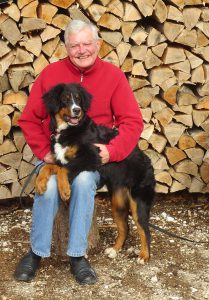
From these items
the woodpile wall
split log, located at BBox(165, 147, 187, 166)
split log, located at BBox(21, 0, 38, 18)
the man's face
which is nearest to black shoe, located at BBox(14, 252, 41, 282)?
Result: the woodpile wall

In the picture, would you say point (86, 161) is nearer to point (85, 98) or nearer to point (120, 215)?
point (85, 98)

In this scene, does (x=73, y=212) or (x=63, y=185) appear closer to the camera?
(x=63, y=185)

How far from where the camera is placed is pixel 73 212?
399cm

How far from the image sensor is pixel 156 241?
4.84 metres

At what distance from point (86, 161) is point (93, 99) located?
1.70 ft

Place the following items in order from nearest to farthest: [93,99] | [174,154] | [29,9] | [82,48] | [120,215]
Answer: [82,48], [93,99], [120,215], [29,9], [174,154]

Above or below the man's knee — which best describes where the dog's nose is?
above

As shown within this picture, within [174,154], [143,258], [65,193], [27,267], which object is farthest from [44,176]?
[174,154]

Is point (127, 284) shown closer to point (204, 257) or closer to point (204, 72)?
point (204, 257)

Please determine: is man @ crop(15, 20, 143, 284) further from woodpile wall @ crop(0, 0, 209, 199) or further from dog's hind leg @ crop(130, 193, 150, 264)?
woodpile wall @ crop(0, 0, 209, 199)

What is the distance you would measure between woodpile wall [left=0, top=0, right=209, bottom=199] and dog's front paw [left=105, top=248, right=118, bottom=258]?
1.18 m

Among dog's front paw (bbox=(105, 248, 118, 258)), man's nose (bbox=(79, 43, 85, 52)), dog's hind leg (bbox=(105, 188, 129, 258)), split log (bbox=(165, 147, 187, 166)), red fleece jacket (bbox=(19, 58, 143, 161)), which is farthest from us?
split log (bbox=(165, 147, 187, 166))

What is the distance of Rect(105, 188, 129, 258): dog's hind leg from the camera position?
14.3 ft

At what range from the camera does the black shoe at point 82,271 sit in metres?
4.02
